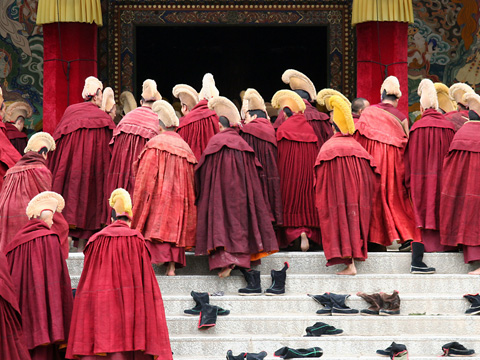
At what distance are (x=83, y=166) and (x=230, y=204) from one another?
5.89 feet

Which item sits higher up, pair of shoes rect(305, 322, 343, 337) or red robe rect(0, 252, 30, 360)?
red robe rect(0, 252, 30, 360)

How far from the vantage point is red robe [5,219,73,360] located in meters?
8.45

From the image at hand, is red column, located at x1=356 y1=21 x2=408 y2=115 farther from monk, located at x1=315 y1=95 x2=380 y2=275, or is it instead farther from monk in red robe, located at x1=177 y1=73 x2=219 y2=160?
monk, located at x1=315 y1=95 x2=380 y2=275

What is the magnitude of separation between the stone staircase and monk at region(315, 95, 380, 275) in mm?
221

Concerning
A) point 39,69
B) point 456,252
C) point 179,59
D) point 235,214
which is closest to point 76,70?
point 39,69

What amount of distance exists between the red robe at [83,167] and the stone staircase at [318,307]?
0.71 meters

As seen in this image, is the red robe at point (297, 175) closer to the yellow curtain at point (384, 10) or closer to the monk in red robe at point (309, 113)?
the monk in red robe at point (309, 113)

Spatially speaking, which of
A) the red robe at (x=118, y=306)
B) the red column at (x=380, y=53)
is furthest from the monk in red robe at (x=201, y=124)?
the red column at (x=380, y=53)

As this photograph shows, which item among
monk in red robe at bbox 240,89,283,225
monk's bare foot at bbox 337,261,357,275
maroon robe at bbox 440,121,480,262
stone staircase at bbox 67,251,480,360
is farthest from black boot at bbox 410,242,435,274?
monk in red robe at bbox 240,89,283,225

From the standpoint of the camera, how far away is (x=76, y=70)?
13695mm

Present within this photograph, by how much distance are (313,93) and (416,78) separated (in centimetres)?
400

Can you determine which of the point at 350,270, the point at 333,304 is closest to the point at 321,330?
the point at 333,304

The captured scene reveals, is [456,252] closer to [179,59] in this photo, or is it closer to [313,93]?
[313,93]

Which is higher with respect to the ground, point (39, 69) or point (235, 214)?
point (39, 69)
